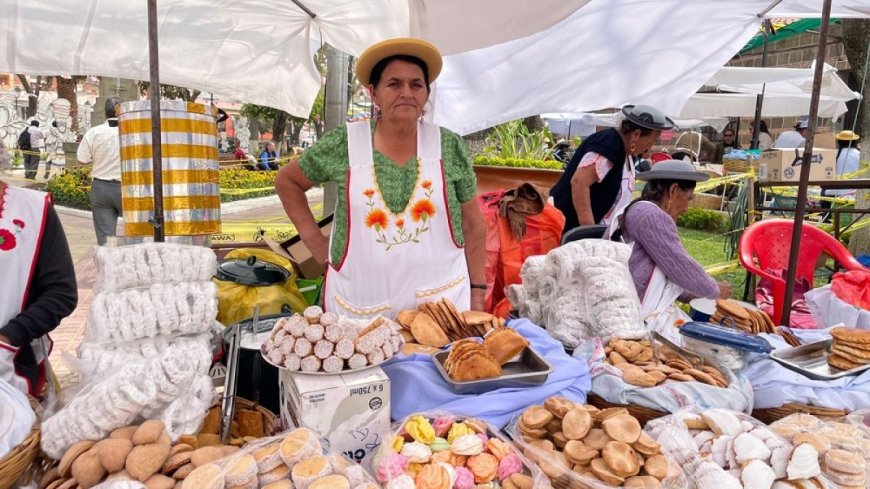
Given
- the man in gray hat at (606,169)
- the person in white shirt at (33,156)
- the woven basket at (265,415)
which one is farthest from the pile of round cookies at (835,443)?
the person in white shirt at (33,156)

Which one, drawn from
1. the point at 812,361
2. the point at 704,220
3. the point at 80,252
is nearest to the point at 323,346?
the point at 812,361

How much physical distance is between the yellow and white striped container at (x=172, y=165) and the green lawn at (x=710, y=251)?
601 centimetres

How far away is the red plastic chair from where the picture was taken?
12.4 feet

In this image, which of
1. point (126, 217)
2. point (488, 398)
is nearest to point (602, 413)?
point (488, 398)

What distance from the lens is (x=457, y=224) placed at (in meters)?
2.49

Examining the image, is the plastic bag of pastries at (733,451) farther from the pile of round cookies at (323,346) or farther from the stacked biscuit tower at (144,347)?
the stacked biscuit tower at (144,347)

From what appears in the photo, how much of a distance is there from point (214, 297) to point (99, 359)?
0.33 meters

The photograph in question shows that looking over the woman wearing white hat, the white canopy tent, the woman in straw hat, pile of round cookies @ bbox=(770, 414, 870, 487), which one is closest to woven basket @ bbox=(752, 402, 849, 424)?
pile of round cookies @ bbox=(770, 414, 870, 487)

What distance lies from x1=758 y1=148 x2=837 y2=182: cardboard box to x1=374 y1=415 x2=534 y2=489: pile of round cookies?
6.07 m

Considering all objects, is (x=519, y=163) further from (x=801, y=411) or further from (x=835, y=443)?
(x=835, y=443)

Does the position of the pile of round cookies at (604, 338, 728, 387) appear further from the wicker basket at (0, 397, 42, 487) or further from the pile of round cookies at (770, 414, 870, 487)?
the wicker basket at (0, 397, 42, 487)

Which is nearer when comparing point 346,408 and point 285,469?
point 285,469

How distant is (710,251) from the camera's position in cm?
894

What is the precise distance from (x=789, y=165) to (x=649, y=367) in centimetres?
583
